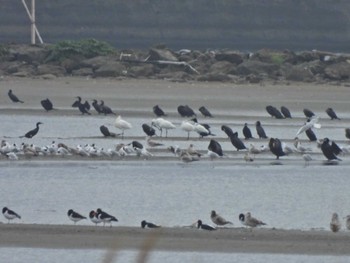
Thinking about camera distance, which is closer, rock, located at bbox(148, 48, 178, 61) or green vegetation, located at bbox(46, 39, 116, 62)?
rock, located at bbox(148, 48, 178, 61)

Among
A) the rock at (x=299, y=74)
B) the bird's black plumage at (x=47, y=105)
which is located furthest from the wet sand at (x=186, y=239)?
the rock at (x=299, y=74)

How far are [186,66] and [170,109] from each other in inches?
373

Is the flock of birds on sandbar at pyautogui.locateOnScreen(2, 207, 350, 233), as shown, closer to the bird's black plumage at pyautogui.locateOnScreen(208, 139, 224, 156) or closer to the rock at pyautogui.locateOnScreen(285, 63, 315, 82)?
the bird's black plumage at pyautogui.locateOnScreen(208, 139, 224, 156)

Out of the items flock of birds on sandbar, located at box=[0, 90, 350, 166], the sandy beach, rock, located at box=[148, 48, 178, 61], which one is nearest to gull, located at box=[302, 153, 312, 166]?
flock of birds on sandbar, located at box=[0, 90, 350, 166]

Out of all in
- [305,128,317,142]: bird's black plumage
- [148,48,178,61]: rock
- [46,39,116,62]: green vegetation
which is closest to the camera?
[305,128,317,142]: bird's black plumage

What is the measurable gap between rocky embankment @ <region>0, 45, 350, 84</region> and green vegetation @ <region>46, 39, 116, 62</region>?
154mm

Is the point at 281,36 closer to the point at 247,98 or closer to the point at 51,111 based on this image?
the point at 247,98

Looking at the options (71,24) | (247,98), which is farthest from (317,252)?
(71,24)

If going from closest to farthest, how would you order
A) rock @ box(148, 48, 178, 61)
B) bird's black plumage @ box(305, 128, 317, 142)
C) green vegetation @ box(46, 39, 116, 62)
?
bird's black plumage @ box(305, 128, 317, 142) < rock @ box(148, 48, 178, 61) < green vegetation @ box(46, 39, 116, 62)

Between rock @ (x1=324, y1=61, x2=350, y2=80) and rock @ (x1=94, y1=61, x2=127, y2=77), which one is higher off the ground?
rock @ (x1=324, y1=61, x2=350, y2=80)

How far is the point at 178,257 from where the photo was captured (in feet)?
36.8

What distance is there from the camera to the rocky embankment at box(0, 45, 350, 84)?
34.2m

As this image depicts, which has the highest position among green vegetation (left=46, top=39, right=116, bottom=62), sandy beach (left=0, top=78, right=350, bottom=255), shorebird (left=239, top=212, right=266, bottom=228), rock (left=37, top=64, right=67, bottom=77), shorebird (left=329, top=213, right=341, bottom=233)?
shorebird (left=329, top=213, right=341, bottom=233)

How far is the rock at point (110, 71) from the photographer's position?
3419 cm
